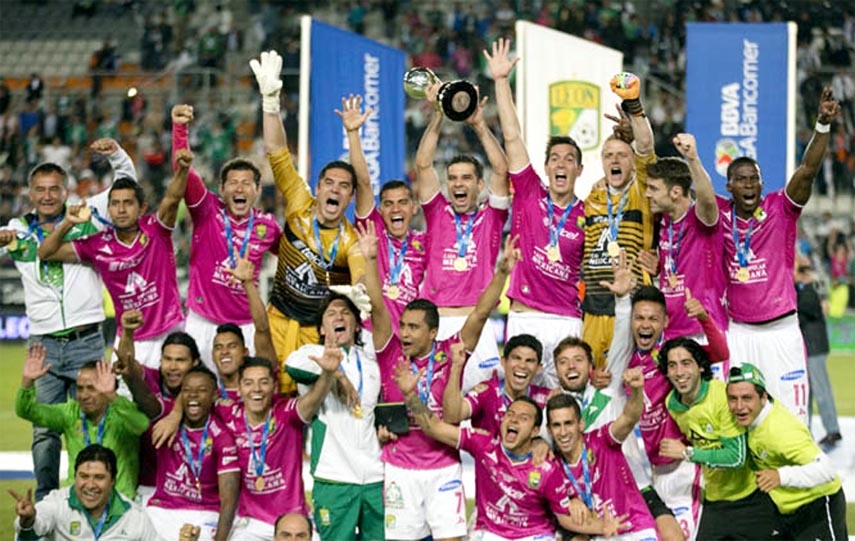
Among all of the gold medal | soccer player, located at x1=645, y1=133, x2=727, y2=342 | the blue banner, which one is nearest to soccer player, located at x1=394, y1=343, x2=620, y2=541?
the gold medal

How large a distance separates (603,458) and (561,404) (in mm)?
427

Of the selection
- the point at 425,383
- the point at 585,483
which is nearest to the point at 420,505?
the point at 425,383

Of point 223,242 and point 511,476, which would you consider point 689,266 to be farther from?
point 223,242

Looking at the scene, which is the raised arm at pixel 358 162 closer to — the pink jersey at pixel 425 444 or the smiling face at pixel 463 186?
the smiling face at pixel 463 186

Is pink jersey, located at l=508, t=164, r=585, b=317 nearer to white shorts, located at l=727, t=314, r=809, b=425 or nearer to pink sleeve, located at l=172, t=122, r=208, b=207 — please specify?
white shorts, located at l=727, t=314, r=809, b=425

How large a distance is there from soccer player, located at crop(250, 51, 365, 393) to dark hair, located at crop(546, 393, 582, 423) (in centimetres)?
144

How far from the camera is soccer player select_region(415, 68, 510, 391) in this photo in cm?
886

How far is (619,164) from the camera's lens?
8695mm

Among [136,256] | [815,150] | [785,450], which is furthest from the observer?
[136,256]

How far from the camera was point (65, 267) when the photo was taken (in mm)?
9117

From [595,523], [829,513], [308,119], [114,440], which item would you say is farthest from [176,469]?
[308,119]

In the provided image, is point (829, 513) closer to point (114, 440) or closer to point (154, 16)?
point (114, 440)

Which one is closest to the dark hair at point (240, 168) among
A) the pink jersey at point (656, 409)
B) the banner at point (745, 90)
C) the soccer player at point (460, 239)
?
the soccer player at point (460, 239)

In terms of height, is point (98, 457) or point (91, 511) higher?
point (98, 457)
